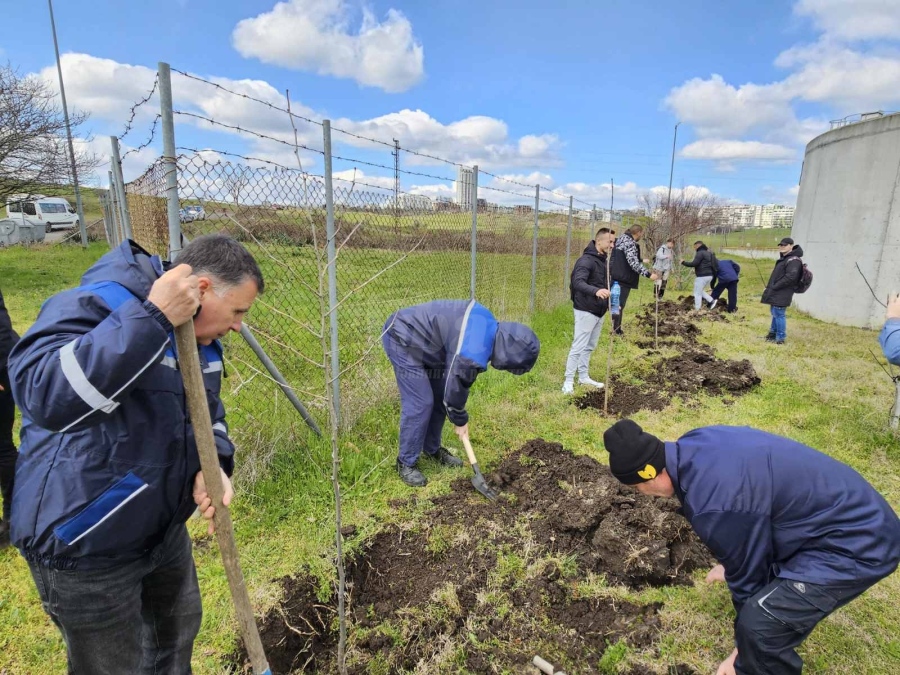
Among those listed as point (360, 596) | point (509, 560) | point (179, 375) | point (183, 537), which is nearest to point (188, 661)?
point (183, 537)

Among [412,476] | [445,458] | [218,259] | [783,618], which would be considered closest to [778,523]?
[783,618]

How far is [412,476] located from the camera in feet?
11.9

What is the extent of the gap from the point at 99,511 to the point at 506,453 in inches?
131

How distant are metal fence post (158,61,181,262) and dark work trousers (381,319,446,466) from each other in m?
1.51

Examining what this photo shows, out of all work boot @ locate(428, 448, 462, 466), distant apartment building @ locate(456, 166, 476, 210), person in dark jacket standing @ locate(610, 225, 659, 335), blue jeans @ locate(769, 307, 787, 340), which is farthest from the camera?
blue jeans @ locate(769, 307, 787, 340)

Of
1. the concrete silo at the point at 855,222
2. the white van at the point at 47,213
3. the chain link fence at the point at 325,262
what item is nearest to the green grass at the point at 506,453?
the chain link fence at the point at 325,262

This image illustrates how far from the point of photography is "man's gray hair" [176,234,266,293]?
1.30 m

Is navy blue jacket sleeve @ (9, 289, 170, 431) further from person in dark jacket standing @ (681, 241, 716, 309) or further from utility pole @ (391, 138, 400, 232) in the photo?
person in dark jacket standing @ (681, 241, 716, 309)

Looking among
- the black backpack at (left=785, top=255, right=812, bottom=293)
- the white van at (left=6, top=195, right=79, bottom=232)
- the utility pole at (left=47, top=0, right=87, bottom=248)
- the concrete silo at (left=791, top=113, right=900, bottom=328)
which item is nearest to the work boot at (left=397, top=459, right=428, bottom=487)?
the black backpack at (left=785, top=255, right=812, bottom=293)

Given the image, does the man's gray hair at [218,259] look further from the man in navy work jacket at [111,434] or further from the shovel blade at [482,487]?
the shovel blade at [482,487]

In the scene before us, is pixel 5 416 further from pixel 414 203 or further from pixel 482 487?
pixel 414 203

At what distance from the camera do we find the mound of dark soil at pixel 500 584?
229cm

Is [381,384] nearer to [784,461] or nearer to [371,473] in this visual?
[371,473]

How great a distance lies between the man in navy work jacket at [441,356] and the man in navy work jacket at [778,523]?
1357 mm
